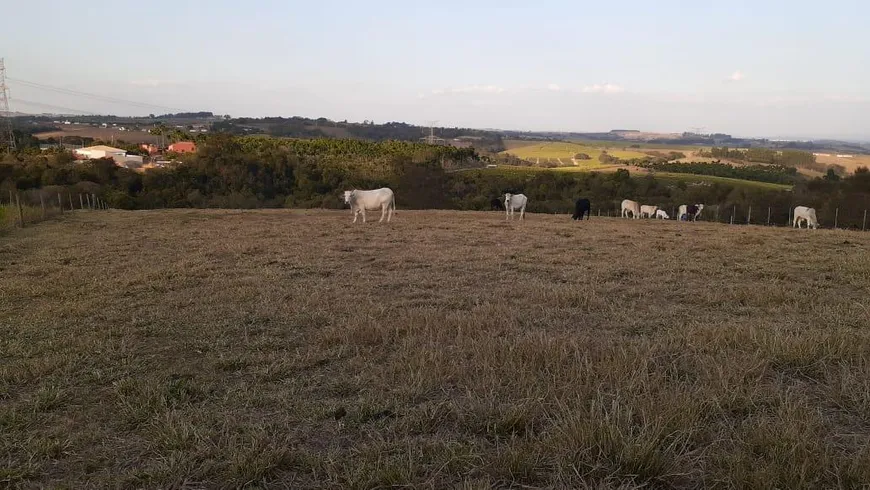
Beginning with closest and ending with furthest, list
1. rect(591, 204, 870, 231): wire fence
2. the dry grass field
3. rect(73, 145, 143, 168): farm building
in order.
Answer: the dry grass field, rect(591, 204, 870, 231): wire fence, rect(73, 145, 143, 168): farm building

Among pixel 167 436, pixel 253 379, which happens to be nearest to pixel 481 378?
pixel 253 379

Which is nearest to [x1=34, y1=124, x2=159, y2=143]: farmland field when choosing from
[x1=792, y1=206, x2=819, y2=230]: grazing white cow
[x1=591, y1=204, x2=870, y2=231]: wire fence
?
[x1=591, y1=204, x2=870, y2=231]: wire fence

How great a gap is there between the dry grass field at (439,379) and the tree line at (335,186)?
24.5 m

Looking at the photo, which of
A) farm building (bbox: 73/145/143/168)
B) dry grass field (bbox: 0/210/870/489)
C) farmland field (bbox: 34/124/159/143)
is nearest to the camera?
dry grass field (bbox: 0/210/870/489)

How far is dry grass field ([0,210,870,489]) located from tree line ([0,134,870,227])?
80.4ft

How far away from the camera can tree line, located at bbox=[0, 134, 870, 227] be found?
34.7m

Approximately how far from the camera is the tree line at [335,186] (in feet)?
114

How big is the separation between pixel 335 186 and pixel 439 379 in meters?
43.1

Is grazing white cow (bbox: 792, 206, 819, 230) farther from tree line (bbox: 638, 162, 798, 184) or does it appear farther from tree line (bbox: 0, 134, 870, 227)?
tree line (bbox: 638, 162, 798, 184)

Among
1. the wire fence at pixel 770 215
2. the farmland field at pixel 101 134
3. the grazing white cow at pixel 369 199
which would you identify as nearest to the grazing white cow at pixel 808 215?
the wire fence at pixel 770 215

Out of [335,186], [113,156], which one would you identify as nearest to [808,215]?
[335,186]

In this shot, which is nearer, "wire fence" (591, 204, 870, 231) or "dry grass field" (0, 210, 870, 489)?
"dry grass field" (0, 210, 870, 489)

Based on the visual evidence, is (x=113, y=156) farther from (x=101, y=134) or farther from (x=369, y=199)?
(x=369, y=199)

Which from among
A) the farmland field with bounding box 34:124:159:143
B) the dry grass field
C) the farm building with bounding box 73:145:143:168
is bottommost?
the dry grass field
